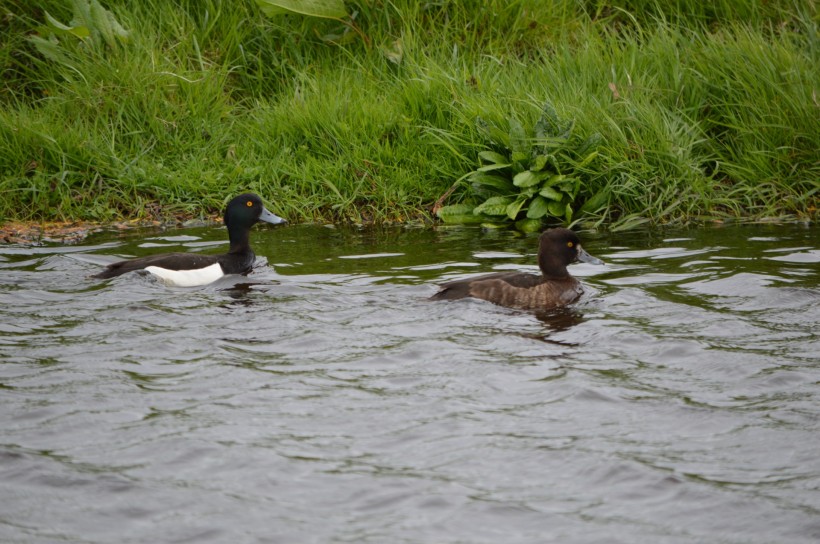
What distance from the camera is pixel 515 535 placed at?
157 inches

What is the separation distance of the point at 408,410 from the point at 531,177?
4.88 metres

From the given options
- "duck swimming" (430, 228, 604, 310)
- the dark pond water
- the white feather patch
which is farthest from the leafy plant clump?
the white feather patch

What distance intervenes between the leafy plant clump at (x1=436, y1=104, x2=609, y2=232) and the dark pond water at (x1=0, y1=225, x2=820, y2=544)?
65.9 inches

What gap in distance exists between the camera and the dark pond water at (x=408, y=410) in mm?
4117

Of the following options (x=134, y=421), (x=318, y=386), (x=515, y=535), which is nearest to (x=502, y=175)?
Answer: (x=318, y=386)

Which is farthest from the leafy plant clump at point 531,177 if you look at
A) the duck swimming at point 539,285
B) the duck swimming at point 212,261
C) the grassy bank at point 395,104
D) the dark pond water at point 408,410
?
the duck swimming at point 212,261

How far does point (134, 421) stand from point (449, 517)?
1712mm

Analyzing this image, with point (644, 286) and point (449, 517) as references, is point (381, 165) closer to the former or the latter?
point (644, 286)

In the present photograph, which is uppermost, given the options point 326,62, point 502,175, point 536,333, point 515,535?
point 326,62

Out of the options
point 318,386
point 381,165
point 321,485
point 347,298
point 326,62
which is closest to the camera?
point 321,485

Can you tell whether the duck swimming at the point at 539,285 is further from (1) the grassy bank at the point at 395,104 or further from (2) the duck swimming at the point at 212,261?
(1) the grassy bank at the point at 395,104

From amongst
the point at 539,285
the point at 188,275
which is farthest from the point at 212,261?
the point at 539,285

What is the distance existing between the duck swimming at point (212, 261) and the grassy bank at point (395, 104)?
1465mm

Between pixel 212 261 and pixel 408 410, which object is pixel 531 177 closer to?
pixel 212 261
